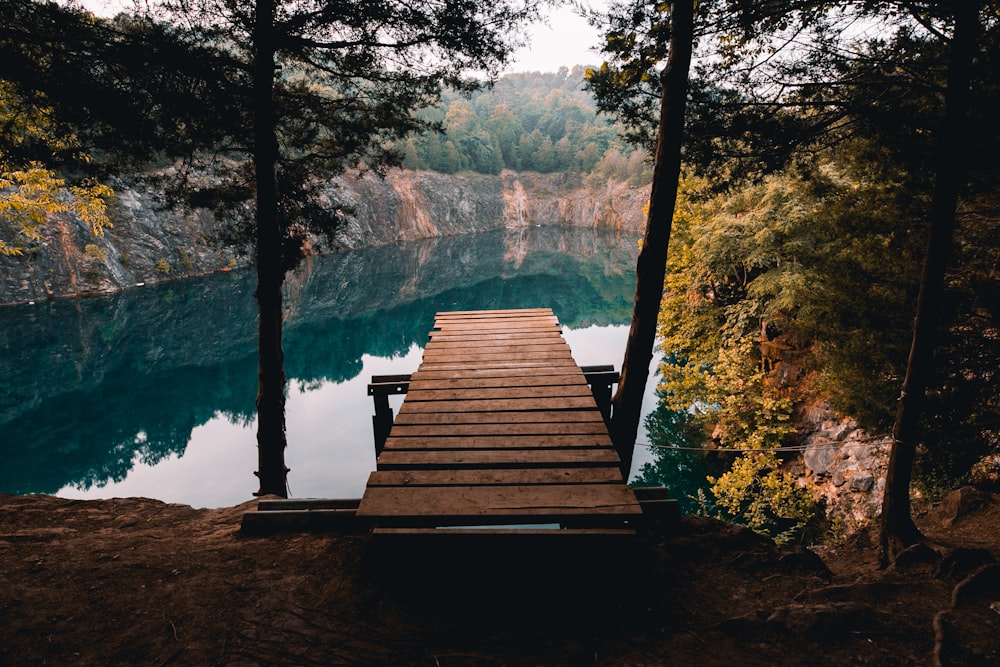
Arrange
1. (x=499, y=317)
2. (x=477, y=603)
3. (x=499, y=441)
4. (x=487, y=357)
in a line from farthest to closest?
(x=499, y=317) → (x=487, y=357) → (x=499, y=441) → (x=477, y=603)

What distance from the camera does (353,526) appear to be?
3.99 m

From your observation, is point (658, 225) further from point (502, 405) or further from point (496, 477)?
point (496, 477)

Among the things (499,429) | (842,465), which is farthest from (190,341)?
(842,465)

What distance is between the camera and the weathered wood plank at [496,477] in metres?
3.74

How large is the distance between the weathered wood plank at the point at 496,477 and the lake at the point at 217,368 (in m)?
12.6

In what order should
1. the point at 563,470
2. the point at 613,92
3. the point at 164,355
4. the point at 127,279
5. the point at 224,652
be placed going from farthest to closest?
the point at 127,279, the point at 164,355, the point at 613,92, the point at 563,470, the point at 224,652

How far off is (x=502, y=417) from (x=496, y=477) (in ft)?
4.00

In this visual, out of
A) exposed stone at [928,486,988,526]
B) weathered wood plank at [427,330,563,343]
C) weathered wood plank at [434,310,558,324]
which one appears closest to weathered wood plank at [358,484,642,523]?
weathered wood plank at [427,330,563,343]

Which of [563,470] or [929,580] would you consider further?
[563,470]

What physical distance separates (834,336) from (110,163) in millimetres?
9136

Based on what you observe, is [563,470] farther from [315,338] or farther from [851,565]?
[315,338]

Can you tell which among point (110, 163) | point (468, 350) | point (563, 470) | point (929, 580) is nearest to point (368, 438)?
point (468, 350)

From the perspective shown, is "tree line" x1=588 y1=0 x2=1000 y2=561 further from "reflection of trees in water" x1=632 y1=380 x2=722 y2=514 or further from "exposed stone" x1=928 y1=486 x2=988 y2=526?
"reflection of trees in water" x1=632 y1=380 x2=722 y2=514

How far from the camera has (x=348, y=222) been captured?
9922mm
